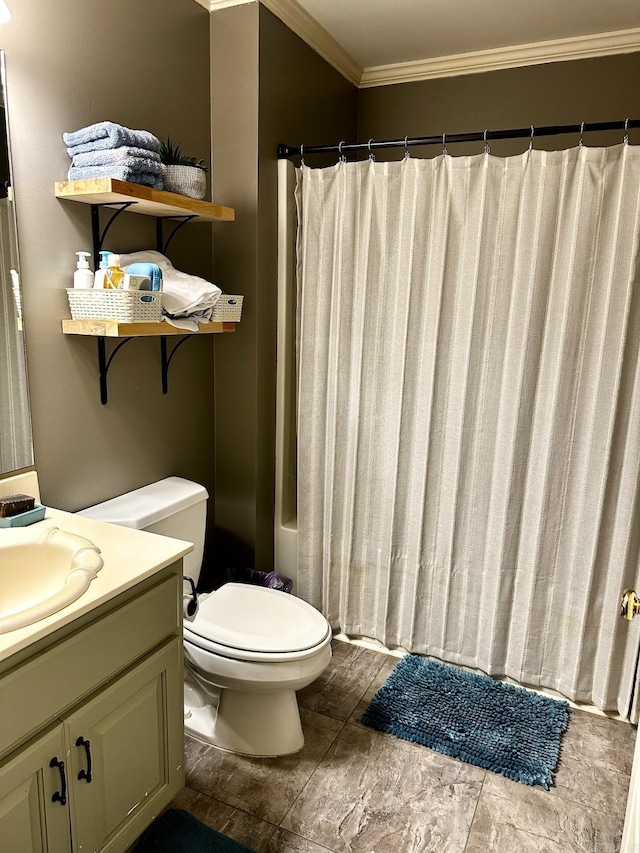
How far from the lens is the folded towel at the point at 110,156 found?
164 cm

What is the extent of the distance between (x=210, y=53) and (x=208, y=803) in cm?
240

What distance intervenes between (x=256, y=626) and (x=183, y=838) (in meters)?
0.57

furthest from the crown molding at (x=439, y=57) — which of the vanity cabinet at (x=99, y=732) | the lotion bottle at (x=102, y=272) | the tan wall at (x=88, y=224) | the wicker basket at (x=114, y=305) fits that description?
the vanity cabinet at (x=99, y=732)

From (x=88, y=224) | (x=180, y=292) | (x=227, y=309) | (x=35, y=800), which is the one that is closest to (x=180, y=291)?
(x=180, y=292)

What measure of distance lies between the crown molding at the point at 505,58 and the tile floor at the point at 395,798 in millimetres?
2458

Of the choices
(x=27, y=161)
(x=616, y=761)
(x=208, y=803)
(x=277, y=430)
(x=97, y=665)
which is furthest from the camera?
(x=277, y=430)

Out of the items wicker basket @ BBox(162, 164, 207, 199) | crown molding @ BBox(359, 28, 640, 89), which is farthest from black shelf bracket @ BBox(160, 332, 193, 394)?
crown molding @ BBox(359, 28, 640, 89)

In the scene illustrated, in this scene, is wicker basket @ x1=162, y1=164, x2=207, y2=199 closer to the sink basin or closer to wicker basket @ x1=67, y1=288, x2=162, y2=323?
wicker basket @ x1=67, y1=288, x2=162, y2=323

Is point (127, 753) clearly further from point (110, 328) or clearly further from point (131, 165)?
point (131, 165)

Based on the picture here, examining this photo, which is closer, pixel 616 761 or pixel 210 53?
pixel 616 761

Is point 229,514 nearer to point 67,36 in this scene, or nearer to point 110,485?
point 110,485

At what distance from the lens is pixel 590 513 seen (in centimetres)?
208

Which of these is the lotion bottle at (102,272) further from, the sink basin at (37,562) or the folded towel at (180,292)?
the sink basin at (37,562)

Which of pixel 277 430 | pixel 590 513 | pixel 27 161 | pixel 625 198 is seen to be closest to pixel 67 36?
pixel 27 161
